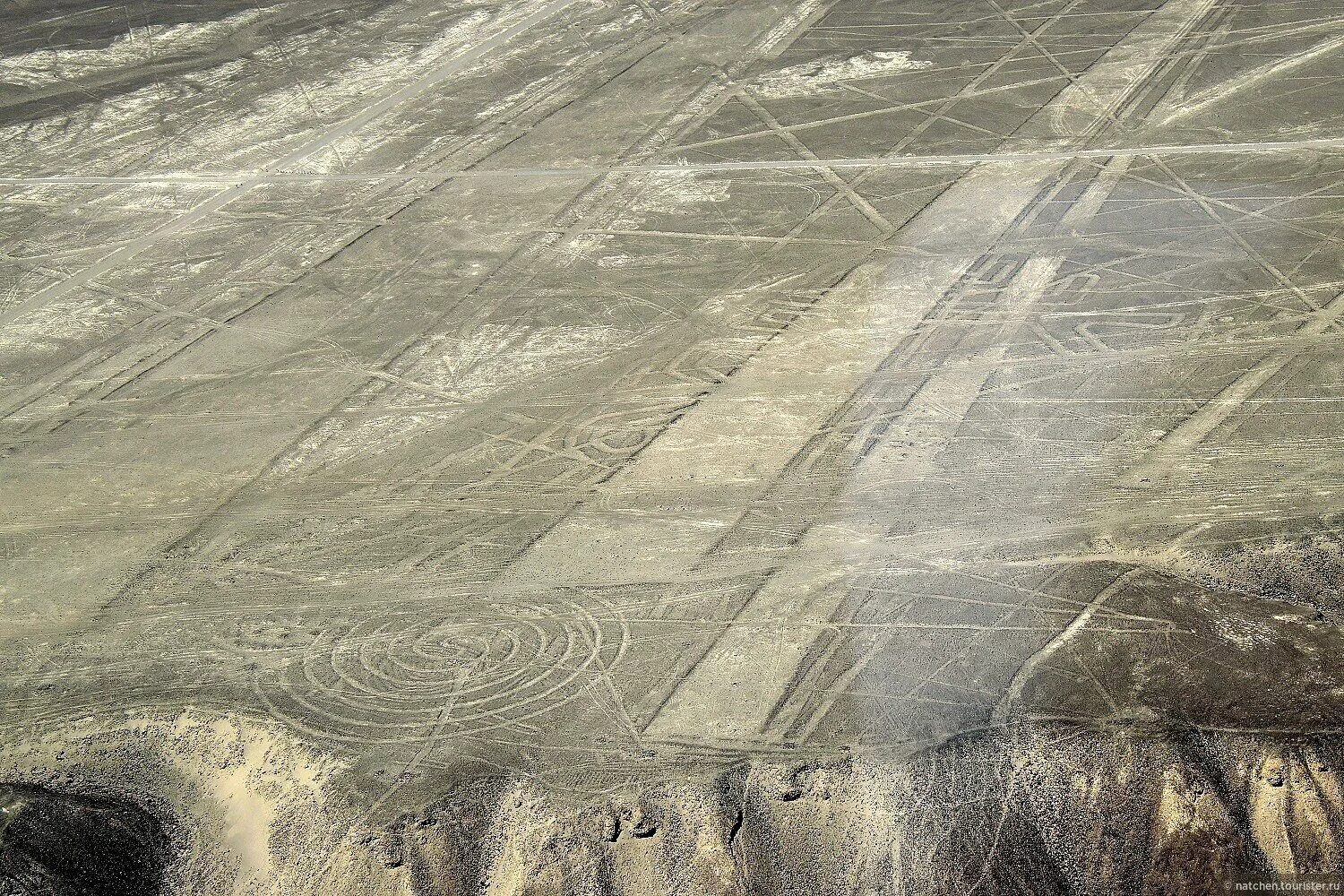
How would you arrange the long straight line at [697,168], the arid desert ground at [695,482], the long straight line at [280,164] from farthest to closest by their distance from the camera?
the long straight line at [697,168]
the long straight line at [280,164]
the arid desert ground at [695,482]

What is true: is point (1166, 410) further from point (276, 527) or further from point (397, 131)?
point (397, 131)

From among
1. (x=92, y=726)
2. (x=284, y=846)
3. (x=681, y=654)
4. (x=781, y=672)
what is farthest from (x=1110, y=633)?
(x=92, y=726)

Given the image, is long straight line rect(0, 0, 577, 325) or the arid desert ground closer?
the arid desert ground

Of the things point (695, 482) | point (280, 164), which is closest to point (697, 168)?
point (280, 164)

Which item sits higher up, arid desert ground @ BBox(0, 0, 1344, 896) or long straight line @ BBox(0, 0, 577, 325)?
long straight line @ BBox(0, 0, 577, 325)

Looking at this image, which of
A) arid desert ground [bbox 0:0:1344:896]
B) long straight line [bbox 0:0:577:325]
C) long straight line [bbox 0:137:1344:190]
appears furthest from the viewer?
long straight line [bbox 0:137:1344:190]

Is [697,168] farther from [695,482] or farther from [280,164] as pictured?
[695,482]

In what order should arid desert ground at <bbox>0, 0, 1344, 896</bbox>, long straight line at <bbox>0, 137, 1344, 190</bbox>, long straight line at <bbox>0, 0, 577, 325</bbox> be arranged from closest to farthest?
1. arid desert ground at <bbox>0, 0, 1344, 896</bbox>
2. long straight line at <bbox>0, 0, 577, 325</bbox>
3. long straight line at <bbox>0, 137, 1344, 190</bbox>
